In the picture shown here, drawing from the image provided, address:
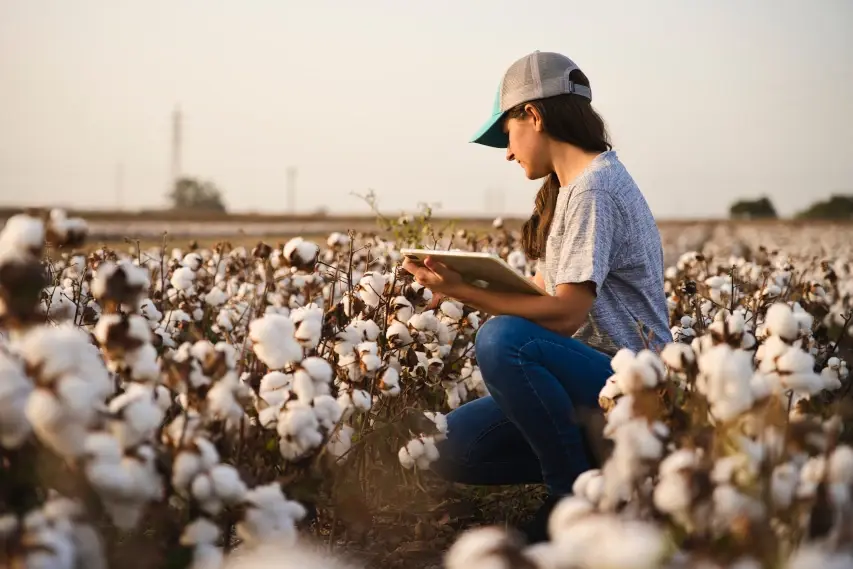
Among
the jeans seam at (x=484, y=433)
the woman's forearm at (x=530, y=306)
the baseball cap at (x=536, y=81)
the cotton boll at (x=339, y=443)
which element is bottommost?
the jeans seam at (x=484, y=433)

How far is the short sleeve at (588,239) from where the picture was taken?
2.60 metres

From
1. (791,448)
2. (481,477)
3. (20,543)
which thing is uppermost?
(791,448)

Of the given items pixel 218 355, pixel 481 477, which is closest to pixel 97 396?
pixel 218 355

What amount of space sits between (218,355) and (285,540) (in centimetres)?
40

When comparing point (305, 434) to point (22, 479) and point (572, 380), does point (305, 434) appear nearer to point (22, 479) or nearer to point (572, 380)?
point (22, 479)

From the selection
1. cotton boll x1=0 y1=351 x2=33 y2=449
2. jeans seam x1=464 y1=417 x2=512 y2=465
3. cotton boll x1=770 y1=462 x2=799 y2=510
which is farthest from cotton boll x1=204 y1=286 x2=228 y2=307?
cotton boll x1=770 y1=462 x2=799 y2=510

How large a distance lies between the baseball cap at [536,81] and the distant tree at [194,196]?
6526cm

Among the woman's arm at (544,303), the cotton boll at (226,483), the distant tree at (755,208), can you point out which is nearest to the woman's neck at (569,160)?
the woman's arm at (544,303)

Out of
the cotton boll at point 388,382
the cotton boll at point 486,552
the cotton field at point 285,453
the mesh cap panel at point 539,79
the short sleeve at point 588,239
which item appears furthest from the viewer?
the mesh cap panel at point 539,79

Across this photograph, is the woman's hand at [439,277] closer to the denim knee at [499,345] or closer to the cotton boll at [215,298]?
the denim knee at [499,345]

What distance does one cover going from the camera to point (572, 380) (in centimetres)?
274

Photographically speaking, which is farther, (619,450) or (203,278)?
(203,278)

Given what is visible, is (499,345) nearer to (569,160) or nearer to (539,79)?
(569,160)

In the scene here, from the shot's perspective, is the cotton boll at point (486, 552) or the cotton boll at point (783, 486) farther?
the cotton boll at point (783, 486)
